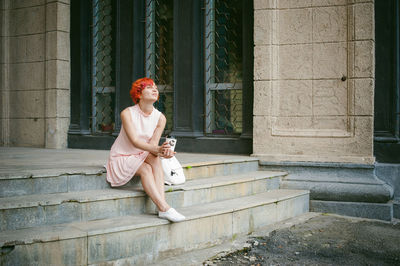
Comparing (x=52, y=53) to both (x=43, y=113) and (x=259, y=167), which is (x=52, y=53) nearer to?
(x=43, y=113)

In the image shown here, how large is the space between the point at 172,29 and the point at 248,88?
2.04 meters

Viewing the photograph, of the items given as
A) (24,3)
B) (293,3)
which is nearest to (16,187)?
(293,3)

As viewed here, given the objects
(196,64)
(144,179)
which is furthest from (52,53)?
(144,179)

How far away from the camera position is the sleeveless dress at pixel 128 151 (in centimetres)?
441

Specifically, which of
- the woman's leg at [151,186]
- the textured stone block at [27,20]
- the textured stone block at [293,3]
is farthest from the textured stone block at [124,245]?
the textured stone block at [27,20]

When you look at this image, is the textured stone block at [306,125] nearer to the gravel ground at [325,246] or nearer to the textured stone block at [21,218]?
the gravel ground at [325,246]

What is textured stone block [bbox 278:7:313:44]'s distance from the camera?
6582mm

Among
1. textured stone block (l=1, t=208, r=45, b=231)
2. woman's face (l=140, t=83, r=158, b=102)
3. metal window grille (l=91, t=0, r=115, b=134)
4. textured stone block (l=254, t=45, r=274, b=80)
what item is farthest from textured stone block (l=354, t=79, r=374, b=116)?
metal window grille (l=91, t=0, r=115, b=134)

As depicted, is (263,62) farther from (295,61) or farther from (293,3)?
(293,3)

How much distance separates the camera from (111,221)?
3924mm

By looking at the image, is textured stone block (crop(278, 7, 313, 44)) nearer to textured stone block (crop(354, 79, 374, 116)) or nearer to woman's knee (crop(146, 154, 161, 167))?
textured stone block (crop(354, 79, 374, 116))

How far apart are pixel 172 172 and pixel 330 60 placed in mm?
3202

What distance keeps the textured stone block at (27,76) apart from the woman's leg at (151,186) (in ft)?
18.2

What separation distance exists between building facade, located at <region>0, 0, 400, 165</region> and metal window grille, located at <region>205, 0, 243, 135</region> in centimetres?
2
